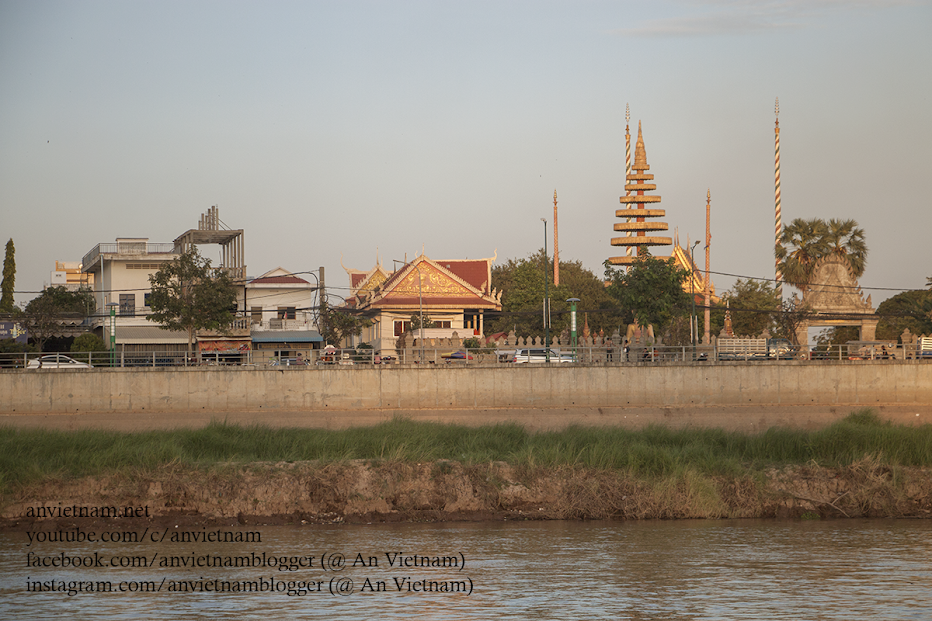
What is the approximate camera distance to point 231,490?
2028 cm

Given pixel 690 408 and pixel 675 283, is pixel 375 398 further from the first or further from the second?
pixel 675 283

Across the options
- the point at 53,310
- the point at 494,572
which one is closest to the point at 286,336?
the point at 53,310

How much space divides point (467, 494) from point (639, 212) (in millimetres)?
69145

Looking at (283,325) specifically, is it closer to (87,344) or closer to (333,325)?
(333,325)

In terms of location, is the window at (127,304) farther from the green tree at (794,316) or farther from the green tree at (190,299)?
the green tree at (794,316)

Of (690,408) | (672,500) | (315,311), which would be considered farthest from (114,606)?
(315,311)

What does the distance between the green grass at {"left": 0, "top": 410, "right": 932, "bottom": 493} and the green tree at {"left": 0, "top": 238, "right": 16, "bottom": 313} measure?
5073cm

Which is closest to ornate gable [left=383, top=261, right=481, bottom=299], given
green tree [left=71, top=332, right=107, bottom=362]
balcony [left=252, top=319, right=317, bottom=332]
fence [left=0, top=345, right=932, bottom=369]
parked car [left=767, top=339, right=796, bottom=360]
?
balcony [left=252, top=319, right=317, bottom=332]

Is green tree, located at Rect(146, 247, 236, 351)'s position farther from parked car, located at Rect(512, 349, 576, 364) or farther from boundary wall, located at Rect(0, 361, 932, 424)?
parked car, located at Rect(512, 349, 576, 364)

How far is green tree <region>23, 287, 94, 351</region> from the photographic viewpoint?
56941 millimetres

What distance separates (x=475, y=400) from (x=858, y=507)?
17.5m

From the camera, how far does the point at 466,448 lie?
914 inches

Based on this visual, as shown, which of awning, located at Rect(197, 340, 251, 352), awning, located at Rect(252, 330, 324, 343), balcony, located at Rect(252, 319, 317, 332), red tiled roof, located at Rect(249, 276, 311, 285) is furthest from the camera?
red tiled roof, located at Rect(249, 276, 311, 285)

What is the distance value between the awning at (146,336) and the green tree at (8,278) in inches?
587
